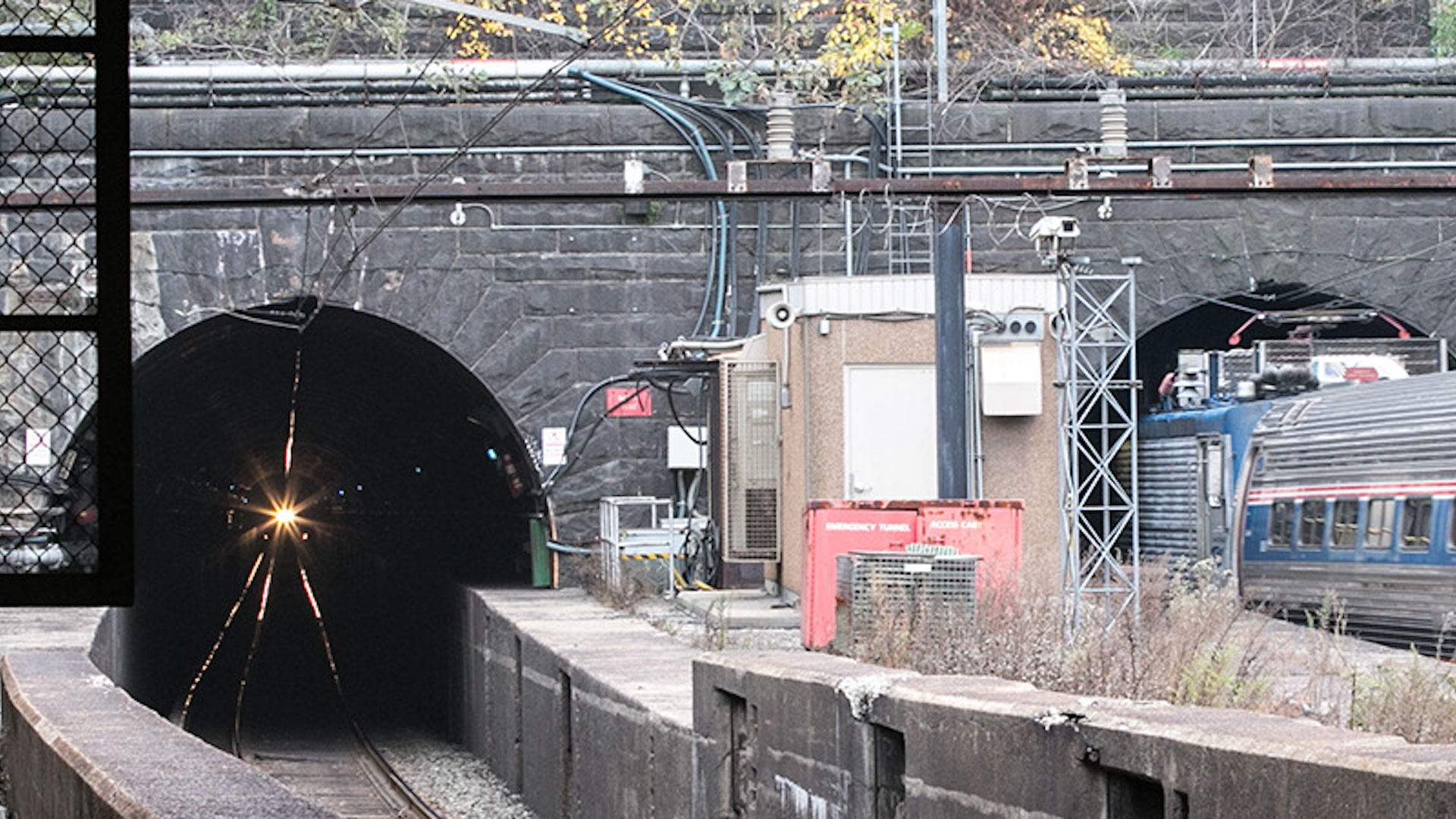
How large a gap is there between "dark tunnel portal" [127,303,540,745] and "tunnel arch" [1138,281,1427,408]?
9.63 meters

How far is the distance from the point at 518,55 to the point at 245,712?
1095 centimetres

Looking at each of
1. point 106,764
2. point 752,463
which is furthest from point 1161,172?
point 106,764

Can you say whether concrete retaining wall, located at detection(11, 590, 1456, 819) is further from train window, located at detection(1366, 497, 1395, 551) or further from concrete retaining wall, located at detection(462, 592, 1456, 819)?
train window, located at detection(1366, 497, 1395, 551)

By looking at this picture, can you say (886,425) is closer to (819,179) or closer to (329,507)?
(819,179)

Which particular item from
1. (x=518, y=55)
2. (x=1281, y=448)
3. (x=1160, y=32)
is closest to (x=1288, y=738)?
(x=1281, y=448)

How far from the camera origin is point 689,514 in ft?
92.3

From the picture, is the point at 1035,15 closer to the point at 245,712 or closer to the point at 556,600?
the point at 556,600

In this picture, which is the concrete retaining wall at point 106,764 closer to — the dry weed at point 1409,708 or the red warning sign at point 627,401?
the dry weed at point 1409,708

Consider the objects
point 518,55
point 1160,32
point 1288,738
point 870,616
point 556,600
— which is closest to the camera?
point 1288,738

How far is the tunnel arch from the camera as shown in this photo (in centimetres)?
2886

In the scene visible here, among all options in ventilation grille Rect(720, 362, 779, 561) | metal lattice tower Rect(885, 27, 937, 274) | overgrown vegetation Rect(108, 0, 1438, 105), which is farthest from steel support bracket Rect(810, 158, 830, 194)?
metal lattice tower Rect(885, 27, 937, 274)

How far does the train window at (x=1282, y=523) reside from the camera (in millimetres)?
23688

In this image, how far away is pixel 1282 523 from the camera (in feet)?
78.5

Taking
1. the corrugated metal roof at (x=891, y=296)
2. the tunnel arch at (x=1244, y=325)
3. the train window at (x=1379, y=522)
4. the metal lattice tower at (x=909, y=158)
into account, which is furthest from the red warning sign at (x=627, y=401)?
→ the train window at (x=1379, y=522)
